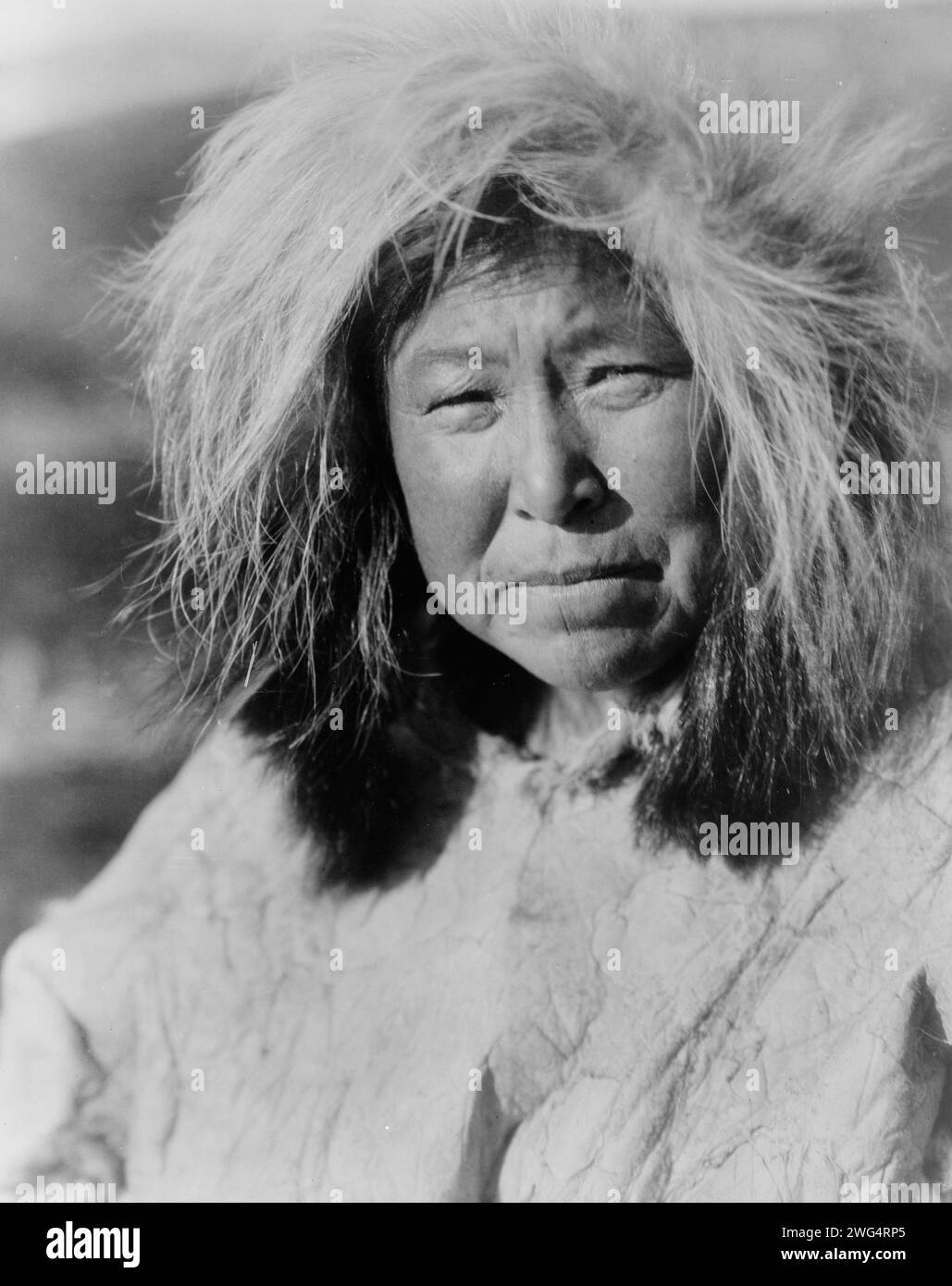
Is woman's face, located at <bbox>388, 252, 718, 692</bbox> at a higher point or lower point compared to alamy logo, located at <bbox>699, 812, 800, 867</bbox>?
higher

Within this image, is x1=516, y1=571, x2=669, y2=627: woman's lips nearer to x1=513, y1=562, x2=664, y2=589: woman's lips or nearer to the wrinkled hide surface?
x1=513, y1=562, x2=664, y2=589: woman's lips

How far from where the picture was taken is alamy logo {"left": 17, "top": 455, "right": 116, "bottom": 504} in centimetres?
143

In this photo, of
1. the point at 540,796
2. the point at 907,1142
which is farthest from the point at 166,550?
the point at 907,1142

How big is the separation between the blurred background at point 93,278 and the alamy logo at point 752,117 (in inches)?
2.4

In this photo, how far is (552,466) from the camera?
1.27 metres

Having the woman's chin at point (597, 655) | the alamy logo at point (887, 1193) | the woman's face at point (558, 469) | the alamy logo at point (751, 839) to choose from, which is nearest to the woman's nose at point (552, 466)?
the woman's face at point (558, 469)

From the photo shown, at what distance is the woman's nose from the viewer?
127 centimetres

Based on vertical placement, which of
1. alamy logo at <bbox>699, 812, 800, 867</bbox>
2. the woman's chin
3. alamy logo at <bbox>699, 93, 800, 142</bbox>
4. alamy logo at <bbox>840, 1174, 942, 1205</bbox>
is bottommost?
alamy logo at <bbox>840, 1174, 942, 1205</bbox>

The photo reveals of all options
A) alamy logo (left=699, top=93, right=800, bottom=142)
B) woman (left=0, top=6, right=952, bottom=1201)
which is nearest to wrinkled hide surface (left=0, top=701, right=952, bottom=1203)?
woman (left=0, top=6, right=952, bottom=1201)

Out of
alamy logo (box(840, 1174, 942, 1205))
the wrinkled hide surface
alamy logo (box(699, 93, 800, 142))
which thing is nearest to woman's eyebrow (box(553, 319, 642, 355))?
alamy logo (box(699, 93, 800, 142))

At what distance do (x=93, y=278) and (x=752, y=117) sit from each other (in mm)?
773

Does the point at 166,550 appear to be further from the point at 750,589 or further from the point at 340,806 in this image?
the point at 750,589

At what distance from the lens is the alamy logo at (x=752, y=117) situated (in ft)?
4.18
